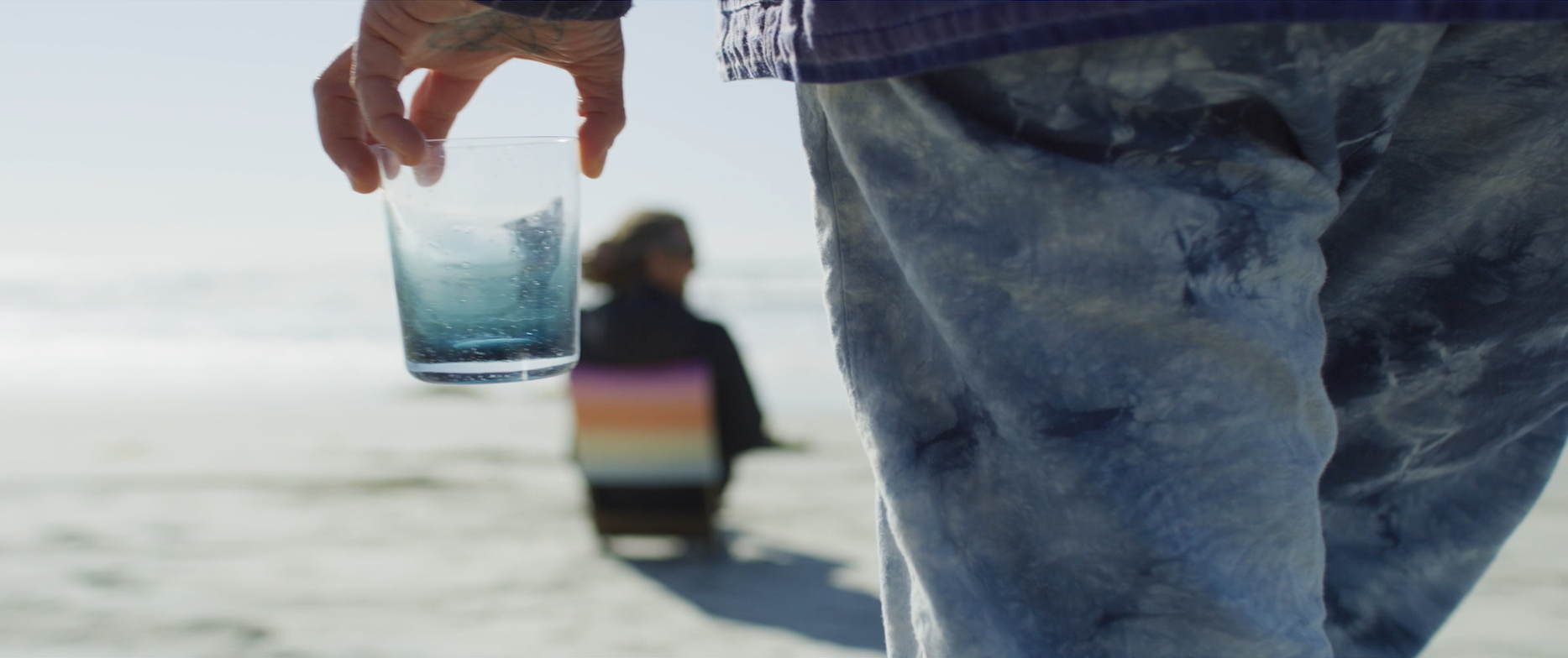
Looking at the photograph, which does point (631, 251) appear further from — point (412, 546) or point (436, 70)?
point (436, 70)

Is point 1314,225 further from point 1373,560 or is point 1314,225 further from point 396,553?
point 396,553

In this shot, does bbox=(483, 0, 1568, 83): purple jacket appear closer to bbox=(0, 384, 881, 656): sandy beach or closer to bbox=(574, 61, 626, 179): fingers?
bbox=(574, 61, 626, 179): fingers

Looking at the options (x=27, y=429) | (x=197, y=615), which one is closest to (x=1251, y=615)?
(x=197, y=615)

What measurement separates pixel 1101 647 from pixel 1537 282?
0.55 m

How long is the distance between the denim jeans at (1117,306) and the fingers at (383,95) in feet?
1.33

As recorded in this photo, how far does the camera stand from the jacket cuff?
975mm

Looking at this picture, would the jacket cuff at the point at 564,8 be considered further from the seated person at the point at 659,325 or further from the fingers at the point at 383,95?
the seated person at the point at 659,325

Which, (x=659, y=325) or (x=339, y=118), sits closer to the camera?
(x=339, y=118)

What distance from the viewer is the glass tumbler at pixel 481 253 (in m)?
1.09

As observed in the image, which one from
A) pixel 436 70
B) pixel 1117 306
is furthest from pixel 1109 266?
pixel 436 70

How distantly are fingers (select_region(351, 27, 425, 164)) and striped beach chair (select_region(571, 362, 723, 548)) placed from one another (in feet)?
→ 8.29

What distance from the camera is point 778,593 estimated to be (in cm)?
318

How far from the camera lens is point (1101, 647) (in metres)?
0.72

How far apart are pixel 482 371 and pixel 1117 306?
0.64 metres
